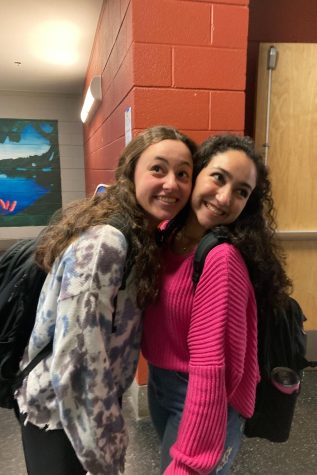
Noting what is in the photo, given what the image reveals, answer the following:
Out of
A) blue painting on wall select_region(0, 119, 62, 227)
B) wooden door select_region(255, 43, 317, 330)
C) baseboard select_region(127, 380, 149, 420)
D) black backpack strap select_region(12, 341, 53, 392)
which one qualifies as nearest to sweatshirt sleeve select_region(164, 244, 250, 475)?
black backpack strap select_region(12, 341, 53, 392)

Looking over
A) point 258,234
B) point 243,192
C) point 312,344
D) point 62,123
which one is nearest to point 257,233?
point 258,234

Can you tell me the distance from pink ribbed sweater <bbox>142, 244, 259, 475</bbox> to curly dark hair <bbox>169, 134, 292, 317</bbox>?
7 centimetres

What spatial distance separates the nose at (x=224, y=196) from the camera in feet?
2.86

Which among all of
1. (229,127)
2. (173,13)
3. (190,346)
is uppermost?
(173,13)

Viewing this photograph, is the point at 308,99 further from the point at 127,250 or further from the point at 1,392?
the point at 1,392

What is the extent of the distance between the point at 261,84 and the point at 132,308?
1.67 metres

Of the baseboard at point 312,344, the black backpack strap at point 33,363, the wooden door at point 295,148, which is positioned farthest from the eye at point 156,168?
the baseboard at point 312,344

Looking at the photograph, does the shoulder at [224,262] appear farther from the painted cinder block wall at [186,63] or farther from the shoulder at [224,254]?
the painted cinder block wall at [186,63]

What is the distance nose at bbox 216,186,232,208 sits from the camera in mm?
871

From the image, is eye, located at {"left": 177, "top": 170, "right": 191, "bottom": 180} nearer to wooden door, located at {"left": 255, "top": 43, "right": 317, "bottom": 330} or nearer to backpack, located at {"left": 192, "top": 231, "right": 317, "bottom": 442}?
backpack, located at {"left": 192, "top": 231, "right": 317, "bottom": 442}

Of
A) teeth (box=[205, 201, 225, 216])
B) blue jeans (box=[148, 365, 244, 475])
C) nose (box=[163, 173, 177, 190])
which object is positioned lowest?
blue jeans (box=[148, 365, 244, 475])

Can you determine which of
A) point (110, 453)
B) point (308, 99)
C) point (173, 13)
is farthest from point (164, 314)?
point (308, 99)

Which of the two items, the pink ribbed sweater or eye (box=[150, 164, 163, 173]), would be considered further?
eye (box=[150, 164, 163, 173])

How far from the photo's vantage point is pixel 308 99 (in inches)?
81.2
